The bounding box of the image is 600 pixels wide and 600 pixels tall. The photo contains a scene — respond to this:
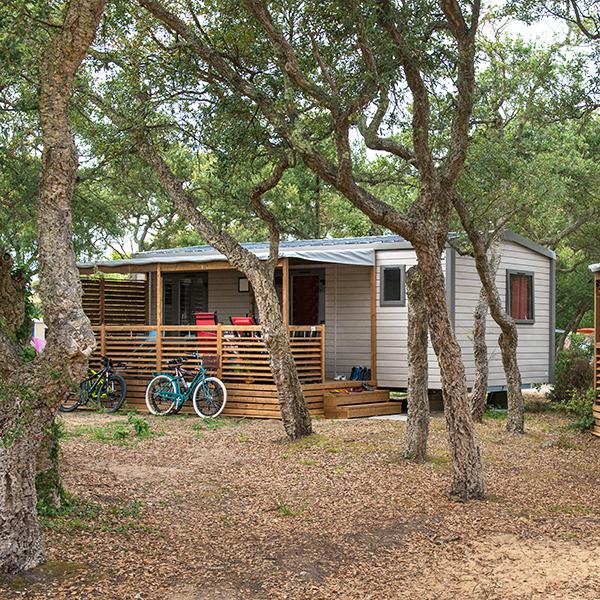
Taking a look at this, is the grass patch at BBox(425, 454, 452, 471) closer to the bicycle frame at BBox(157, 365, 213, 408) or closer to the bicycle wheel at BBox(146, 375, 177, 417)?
the bicycle frame at BBox(157, 365, 213, 408)

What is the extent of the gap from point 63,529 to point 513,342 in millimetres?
7320

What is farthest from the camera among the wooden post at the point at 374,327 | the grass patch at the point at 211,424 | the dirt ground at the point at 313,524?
the wooden post at the point at 374,327

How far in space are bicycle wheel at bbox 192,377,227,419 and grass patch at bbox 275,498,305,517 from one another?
5.84 metres

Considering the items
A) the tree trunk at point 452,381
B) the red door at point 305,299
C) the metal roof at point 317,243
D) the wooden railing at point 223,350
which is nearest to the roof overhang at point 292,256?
the metal roof at point 317,243

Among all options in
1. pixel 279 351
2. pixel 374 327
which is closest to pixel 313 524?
pixel 279 351

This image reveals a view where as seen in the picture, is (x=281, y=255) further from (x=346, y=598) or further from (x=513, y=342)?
(x=346, y=598)

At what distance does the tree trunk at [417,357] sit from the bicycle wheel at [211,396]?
4646 millimetres

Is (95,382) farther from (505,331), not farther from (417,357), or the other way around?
(417,357)

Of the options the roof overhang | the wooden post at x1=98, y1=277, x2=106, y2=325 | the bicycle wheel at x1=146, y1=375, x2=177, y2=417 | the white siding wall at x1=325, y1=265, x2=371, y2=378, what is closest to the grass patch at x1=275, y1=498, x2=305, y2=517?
the roof overhang

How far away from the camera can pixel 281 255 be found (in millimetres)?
12992

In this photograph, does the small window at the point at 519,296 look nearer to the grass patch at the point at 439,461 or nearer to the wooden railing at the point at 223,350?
the wooden railing at the point at 223,350

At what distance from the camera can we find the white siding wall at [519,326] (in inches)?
560

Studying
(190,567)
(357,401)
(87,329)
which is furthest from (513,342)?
(87,329)

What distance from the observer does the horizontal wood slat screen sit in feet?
56.3
